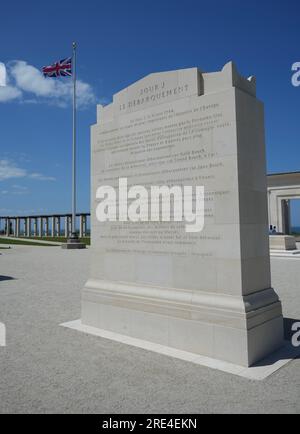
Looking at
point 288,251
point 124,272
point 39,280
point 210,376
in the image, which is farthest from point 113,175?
point 288,251

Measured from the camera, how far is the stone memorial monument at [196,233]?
535 cm

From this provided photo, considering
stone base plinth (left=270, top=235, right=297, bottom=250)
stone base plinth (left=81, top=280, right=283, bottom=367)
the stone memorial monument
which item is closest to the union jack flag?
stone base plinth (left=270, top=235, right=297, bottom=250)

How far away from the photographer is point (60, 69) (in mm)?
26656

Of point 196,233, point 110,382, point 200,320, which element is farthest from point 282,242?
point 110,382

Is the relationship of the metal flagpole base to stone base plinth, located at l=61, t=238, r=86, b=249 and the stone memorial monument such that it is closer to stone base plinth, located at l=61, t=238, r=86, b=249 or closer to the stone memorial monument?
stone base plinth, located at l=61, t=238, r=86, b=249

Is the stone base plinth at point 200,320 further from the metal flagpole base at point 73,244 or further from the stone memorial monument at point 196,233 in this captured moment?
the metal flagpole base at point 73,244

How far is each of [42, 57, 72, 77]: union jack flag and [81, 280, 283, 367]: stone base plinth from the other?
23971mm

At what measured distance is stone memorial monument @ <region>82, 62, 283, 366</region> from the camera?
5.35m

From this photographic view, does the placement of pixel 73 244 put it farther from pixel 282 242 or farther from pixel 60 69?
pixel 282 242

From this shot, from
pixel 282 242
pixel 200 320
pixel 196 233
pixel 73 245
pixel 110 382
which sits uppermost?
pixel 196 233

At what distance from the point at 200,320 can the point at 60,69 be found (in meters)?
26.0

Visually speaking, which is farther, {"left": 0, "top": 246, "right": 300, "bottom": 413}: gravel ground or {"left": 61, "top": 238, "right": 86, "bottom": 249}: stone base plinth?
{"left": 61, "top": 238, "right": 86, "bottom": 249}: stone base plinth

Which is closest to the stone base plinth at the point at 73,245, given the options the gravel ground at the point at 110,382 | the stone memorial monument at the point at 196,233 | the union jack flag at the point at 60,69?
the union jack flag at the point at 60,69

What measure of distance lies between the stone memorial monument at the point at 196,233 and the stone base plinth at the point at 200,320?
0.05 feet
